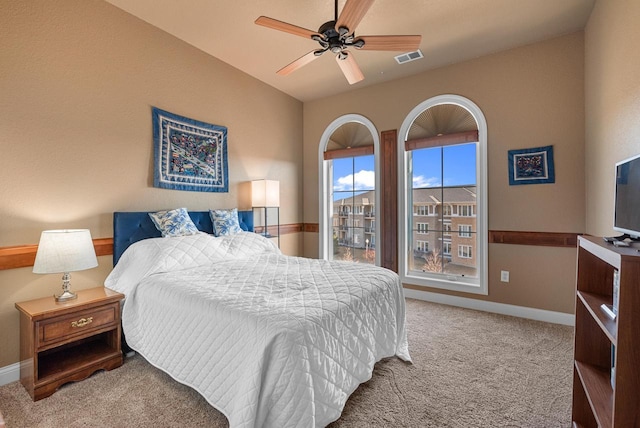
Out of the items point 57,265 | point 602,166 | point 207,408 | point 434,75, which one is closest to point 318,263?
point 207,408

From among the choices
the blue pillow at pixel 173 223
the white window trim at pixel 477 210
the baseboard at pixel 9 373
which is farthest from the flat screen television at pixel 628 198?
the baseboard at pixel 9 373

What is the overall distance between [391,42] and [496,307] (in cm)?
302

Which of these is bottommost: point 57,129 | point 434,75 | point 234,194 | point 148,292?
point 148,292

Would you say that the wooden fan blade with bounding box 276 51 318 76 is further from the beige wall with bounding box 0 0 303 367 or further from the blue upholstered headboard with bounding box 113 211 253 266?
the blue upholstered headboard with bounding box 113 211 253 266

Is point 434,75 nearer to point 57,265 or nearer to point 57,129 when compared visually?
point 57,129

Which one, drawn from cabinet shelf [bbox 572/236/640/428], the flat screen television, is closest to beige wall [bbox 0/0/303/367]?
cabinet shelf [bbox 572/236/640/428]

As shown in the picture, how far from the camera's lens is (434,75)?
364 cm

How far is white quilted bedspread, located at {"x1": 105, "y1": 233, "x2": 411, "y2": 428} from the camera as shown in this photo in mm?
1294

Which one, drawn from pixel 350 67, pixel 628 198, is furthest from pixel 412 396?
pixel 350 67

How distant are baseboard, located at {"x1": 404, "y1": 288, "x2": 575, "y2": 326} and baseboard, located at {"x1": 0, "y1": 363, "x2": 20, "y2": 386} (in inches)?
150

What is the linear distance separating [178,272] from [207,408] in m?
0.97

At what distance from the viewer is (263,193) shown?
367 centimetres

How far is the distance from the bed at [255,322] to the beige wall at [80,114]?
351 millimetres

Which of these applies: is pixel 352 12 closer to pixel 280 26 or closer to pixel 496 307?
pixel 280 26
